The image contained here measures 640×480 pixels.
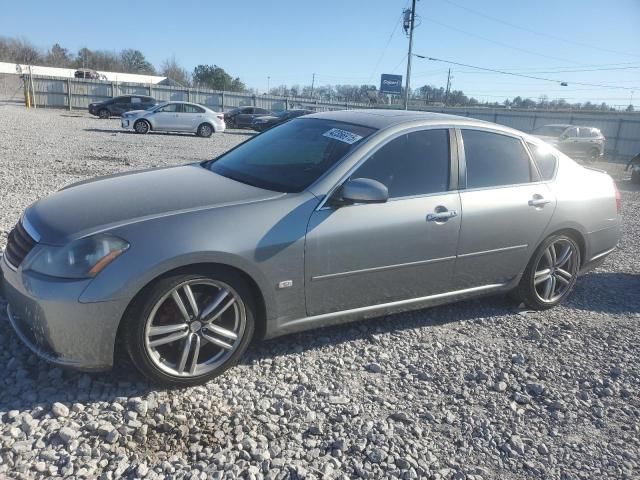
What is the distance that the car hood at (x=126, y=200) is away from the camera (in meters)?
2.96

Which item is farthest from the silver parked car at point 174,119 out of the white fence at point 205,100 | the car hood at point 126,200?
the car hood at point 126,200

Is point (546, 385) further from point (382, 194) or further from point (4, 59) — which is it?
point (4, 59)

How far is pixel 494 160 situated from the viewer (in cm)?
427

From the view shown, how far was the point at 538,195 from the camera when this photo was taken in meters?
4.38

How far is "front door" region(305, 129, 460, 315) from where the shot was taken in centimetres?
337

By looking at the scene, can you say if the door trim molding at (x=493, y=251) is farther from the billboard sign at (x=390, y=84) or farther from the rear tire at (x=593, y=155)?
the billboard sign at (x=390, y=84)

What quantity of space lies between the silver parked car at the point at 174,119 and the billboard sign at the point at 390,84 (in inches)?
1095

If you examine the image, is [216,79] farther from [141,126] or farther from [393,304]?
[393,304]

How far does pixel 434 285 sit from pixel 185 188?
6.31 feet

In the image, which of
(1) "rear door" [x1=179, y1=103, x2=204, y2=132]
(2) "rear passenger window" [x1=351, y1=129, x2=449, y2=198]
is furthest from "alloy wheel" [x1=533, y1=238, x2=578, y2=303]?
(1) "rear door" [x1=179, y1=103, x2=204, y2=132]

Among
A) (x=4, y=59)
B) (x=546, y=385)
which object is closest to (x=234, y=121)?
(x=546, y=385)

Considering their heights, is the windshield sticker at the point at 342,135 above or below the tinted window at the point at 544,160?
above

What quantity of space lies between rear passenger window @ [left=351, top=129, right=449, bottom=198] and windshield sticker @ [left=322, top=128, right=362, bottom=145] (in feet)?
0.67

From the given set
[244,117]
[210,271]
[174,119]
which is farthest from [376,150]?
[244,117]
